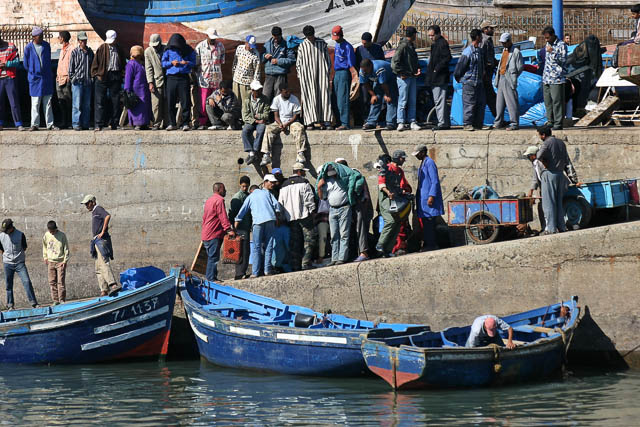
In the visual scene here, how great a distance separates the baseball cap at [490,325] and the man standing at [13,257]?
7.07 metres

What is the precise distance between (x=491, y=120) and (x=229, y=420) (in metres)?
8.28

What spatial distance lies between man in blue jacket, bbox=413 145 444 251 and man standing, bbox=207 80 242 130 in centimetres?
317

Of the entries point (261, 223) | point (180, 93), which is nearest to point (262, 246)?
point (261, 223)

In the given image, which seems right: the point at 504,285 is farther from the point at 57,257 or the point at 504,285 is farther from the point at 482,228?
the point at 57,257

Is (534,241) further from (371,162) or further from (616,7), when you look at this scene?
(616,7)

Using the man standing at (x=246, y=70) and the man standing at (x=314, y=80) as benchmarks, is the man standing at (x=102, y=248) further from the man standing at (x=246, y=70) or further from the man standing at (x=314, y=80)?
the man standing at (x=314, y=80)

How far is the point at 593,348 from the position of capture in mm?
14844

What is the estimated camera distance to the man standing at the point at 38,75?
1847 centimetres

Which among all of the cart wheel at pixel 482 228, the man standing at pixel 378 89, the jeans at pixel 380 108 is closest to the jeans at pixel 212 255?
the man standing at pixel 378 89

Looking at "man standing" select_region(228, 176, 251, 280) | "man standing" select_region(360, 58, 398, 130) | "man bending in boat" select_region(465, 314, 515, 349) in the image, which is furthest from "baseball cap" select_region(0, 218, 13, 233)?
"man bending in boat" select_region(465, 314, 515, 349)

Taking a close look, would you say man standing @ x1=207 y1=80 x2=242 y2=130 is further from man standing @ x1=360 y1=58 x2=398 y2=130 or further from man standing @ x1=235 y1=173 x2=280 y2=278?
man standing @ x1=360 y1=58 x2=398 y2=130

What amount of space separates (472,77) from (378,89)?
1.50 metres

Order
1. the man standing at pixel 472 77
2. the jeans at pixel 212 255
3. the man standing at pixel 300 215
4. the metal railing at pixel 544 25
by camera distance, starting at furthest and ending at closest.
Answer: the metal railing at pixel 544 25 < the man standing at pixel 472 77 < the jeans at pixel 212 255 < the man standing at pixel 300 215

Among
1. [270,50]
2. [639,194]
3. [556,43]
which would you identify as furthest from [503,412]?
[270,50]
